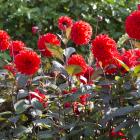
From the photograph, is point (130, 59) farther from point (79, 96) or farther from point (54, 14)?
point (54, 14)

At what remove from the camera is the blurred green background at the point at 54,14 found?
5.25 metres

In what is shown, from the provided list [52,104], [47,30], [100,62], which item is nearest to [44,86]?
[52,104]

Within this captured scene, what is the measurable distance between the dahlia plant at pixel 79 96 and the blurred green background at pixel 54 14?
280 cm

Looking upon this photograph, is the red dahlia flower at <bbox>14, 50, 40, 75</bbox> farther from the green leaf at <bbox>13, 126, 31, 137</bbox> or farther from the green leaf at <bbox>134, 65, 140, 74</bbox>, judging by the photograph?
the green leaf at <bbox>134, 65, 140, 74</bbox>

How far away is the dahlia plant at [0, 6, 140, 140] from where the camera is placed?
2174 millimetres

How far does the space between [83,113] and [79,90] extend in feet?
0.52

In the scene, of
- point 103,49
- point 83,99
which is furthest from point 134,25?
point 83,99

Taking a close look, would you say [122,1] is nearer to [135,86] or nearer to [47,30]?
[47,30]

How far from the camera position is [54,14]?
5.26 metres

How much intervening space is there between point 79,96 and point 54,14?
3.13 metres

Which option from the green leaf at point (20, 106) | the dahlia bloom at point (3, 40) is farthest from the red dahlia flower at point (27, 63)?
the dahlia bloom at point (3, 40)

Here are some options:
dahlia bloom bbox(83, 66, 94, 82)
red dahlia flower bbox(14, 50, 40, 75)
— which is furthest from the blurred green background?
red dahlia flower bbox(14, 50, 40, 75)

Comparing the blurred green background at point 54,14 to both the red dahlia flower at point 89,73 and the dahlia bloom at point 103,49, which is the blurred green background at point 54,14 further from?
the dahlia bloom at point 103,49

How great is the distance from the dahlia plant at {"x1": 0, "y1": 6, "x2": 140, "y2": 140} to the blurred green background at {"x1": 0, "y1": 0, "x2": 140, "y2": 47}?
2798 mm
